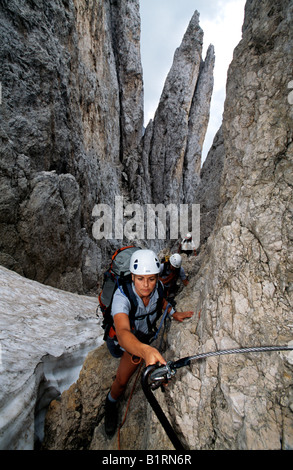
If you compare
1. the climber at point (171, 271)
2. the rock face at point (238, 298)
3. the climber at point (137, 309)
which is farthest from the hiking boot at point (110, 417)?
the climber at point (171, 271)

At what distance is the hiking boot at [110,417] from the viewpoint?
339 centimetres

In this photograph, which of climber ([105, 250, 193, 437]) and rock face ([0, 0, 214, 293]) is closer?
climber ([105, 250, 193, 437])

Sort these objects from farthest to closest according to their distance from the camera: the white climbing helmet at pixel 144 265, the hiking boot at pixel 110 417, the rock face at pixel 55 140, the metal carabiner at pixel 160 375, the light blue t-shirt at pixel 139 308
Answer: the rock face at pixel 55 140, the hiking boot at pixel 110 417, the white climbing helmet at pixel 144 265, the light blue t-shirt at pixel 139 308, the metal carabiner at pixel 160 375

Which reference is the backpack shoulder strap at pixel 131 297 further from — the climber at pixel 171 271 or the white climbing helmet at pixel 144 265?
the climber at pixel 171 271

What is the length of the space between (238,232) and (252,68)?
9.19 feet

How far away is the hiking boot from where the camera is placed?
3393mm

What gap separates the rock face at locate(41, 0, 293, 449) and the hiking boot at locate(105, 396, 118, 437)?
6.0 inches

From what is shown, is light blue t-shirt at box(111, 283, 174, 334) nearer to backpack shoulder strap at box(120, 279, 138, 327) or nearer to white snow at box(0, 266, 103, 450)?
backpack shoulder strap at box(120, 279, 138, 327)

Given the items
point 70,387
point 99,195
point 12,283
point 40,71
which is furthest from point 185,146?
point 70,387

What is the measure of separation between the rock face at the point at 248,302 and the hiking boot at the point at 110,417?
0.50 ft

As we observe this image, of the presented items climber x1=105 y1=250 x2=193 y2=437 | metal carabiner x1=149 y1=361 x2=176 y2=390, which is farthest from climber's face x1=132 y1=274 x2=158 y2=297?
metal carabiner x1=149 y1=361 x2=176 y2=390

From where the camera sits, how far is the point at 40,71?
11.6m

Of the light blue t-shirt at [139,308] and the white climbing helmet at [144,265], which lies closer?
the light blue t-shirt at [139,308]

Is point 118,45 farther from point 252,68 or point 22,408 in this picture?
point 22,408
